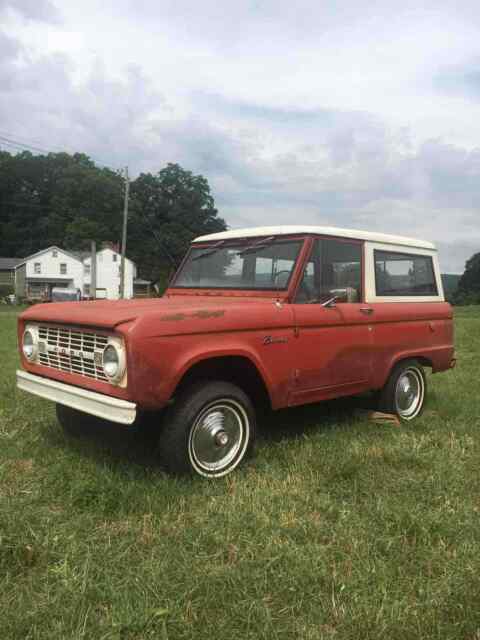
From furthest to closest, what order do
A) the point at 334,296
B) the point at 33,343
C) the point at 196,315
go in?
the point at 334,296 < the point at 33,343 < the point at 196,315

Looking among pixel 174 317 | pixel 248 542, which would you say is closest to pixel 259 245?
pixel 174 317

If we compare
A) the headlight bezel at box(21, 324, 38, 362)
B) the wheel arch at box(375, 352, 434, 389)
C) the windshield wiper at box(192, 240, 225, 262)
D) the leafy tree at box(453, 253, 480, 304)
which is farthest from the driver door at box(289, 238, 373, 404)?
→ the leafy tree at box(453, 253, 480, 304)

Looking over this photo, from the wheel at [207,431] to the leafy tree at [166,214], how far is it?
68.8 meters

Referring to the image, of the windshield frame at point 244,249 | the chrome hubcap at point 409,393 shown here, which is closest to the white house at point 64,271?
the windshield frame at point 244,249

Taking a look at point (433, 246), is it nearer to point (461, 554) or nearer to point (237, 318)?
point (237, 318)

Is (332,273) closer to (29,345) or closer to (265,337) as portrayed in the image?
(265,337)

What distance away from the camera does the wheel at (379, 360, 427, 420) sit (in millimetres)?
5430

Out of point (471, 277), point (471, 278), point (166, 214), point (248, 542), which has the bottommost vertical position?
point (248, 542)

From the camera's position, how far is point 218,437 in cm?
389

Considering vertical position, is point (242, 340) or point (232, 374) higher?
point (242, 340)

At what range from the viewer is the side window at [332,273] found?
461cm

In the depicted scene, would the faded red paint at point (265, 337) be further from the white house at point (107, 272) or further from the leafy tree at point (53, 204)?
the leafy tree at point (53, 204)

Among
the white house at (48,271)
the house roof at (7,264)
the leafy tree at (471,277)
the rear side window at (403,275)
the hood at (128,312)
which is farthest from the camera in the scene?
the leafy tree at (471,277)

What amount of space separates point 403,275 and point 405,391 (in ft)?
3.96
